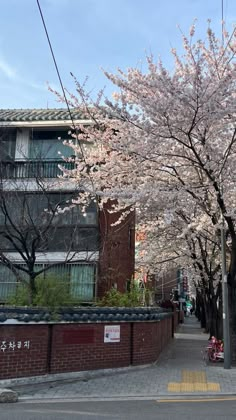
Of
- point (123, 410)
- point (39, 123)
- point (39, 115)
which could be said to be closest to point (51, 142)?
point (39, 123)

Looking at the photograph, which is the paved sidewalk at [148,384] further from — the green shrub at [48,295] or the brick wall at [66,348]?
the green shrub at [48,295]

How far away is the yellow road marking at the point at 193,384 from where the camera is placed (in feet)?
34.3

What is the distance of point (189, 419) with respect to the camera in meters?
7.46

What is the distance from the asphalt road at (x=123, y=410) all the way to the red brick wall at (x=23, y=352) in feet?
5.18

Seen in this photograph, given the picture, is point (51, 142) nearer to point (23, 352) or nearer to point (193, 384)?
point (23, 352)

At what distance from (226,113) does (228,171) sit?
1901mm

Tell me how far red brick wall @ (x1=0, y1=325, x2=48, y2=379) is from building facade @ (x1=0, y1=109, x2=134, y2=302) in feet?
17.9

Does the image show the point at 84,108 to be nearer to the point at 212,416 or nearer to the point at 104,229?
the point at 104,229

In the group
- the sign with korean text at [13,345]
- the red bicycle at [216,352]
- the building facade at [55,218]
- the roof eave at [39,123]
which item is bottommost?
the red bicycle at [216,352]

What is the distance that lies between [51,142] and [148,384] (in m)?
12.7

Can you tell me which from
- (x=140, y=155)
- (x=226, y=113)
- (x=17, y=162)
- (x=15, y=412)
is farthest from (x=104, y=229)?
(x=15, y=412)

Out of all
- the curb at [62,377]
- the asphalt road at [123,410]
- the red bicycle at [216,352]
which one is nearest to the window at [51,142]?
the red bicycle at [216,352]

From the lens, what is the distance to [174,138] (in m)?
12.9

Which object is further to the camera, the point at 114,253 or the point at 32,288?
the point at 114,253
